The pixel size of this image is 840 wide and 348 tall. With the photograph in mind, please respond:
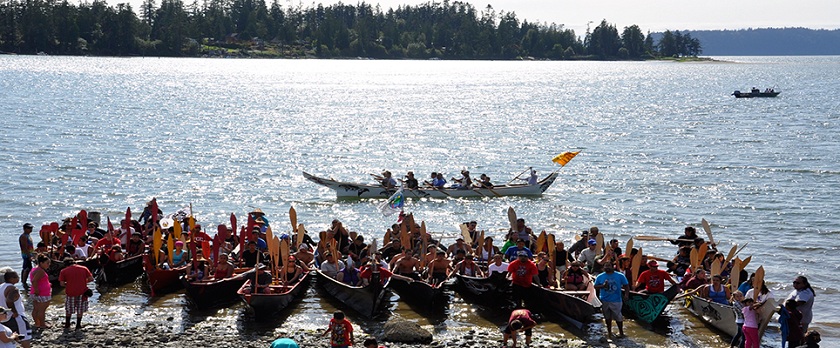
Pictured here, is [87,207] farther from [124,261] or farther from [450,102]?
[450,102]

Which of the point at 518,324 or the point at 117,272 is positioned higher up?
the point at 518,324

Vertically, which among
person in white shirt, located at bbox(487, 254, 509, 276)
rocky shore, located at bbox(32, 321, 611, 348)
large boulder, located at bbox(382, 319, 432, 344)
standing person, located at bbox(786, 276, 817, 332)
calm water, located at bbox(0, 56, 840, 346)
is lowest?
calm water, located at bbox(0, 56, 840, 346)

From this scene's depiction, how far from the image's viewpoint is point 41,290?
53.7ft

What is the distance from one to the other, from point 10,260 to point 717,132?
5389 centimetres

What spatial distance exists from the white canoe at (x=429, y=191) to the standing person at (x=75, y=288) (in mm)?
19892

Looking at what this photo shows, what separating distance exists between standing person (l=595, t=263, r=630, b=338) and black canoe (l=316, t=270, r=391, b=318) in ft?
13.9

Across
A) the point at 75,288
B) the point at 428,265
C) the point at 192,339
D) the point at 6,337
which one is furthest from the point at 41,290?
the point at 428,265

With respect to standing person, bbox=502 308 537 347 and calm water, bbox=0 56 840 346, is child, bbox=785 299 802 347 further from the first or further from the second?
standing person, bbox=502 308 537 347

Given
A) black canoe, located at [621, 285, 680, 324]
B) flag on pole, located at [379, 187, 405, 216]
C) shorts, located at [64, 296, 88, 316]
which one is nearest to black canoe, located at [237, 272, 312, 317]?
shorts, located at [64, 296, 88, 316]

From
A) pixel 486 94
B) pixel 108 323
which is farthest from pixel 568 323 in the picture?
pixel 486 94

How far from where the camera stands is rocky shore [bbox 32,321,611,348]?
16625 mm

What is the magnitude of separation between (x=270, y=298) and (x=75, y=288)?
140 inches

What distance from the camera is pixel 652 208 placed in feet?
120

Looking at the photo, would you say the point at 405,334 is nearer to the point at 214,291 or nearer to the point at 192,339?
the point at 192,339
